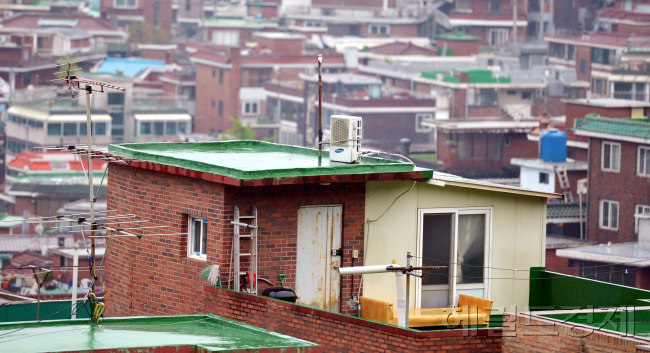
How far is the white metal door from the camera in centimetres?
2133

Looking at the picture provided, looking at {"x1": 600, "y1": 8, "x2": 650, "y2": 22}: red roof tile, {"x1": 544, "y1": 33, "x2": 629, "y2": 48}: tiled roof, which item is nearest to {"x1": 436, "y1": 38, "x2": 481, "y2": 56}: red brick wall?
{"x1": 600, "y1": 8, "x2": 650, "y2": 22}: red roof tile

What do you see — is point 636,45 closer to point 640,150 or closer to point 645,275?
point 640,150

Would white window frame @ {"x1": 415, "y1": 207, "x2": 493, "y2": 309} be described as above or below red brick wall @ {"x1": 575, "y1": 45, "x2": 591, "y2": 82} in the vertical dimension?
below

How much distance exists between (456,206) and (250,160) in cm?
363

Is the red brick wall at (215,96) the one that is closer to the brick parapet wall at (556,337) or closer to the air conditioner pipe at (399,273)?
the air conditioner pipe at (399,273)

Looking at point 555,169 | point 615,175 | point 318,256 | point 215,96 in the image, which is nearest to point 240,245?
point 318,256

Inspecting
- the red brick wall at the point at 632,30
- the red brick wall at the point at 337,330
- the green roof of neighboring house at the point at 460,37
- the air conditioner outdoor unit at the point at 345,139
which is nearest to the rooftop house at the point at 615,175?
the air conditioner outdoor unit at the point at 345,139

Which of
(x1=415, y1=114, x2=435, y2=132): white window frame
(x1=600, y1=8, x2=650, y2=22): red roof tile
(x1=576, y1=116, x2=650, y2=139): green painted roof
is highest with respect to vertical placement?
(x1=600, y1=8, x2=650, y2=22): red roof tile

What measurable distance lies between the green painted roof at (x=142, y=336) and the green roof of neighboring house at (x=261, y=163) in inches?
94.1

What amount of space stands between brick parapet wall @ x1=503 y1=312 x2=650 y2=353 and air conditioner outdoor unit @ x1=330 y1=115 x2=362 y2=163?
15.0 ft

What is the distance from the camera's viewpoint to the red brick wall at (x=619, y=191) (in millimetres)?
64938

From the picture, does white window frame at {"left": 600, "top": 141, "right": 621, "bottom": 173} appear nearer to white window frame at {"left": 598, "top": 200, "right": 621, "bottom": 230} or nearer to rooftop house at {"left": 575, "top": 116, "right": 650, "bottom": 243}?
rooftop house at {"left": 575, "top": 116, "right": 650, "bottom": 243}

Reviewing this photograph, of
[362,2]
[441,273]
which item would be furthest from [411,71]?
[441,273]

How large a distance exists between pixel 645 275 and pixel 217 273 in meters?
33.7
